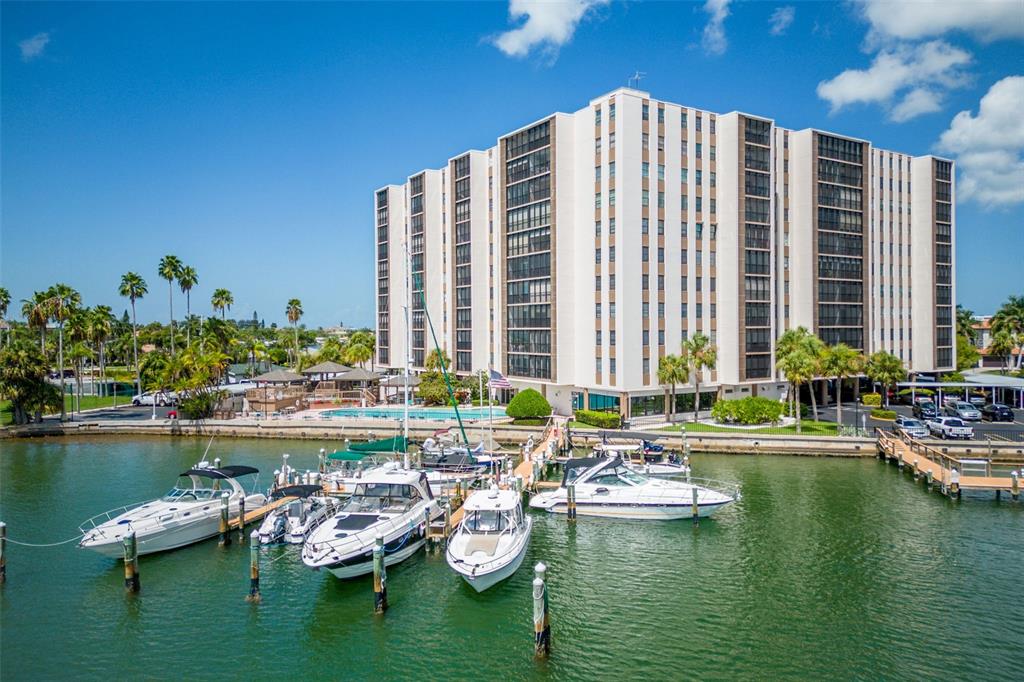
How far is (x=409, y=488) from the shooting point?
1353 inches

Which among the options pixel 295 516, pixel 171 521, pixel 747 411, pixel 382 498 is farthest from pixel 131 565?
pixel 747 411

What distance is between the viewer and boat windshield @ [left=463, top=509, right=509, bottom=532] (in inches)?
1207

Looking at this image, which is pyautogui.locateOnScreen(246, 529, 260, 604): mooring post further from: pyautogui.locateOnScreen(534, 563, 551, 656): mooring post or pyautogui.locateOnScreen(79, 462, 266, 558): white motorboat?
pyautogui.locateOnScreen(534, 563, 551, 656): mooring post

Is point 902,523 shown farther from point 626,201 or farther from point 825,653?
point 626,201

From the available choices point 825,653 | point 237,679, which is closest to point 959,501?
point 825,653

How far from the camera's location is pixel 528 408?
69.2 meters

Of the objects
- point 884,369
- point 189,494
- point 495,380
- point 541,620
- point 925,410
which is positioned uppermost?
point 884,369

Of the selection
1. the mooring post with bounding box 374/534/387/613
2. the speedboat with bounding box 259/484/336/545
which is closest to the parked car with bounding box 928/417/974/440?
the speedboat with bounding box 259/484/336/545

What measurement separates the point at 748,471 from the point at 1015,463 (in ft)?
68.1

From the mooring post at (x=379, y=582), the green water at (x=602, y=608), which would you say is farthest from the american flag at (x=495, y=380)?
the mooring post at (x=379, y=582)

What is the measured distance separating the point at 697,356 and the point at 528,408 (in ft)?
59.2

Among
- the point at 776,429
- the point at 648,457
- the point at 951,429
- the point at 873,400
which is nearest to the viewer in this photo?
the point at 648,457

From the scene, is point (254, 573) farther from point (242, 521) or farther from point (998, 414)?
point (998, 414)

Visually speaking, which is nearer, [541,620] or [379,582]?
[541,620]
